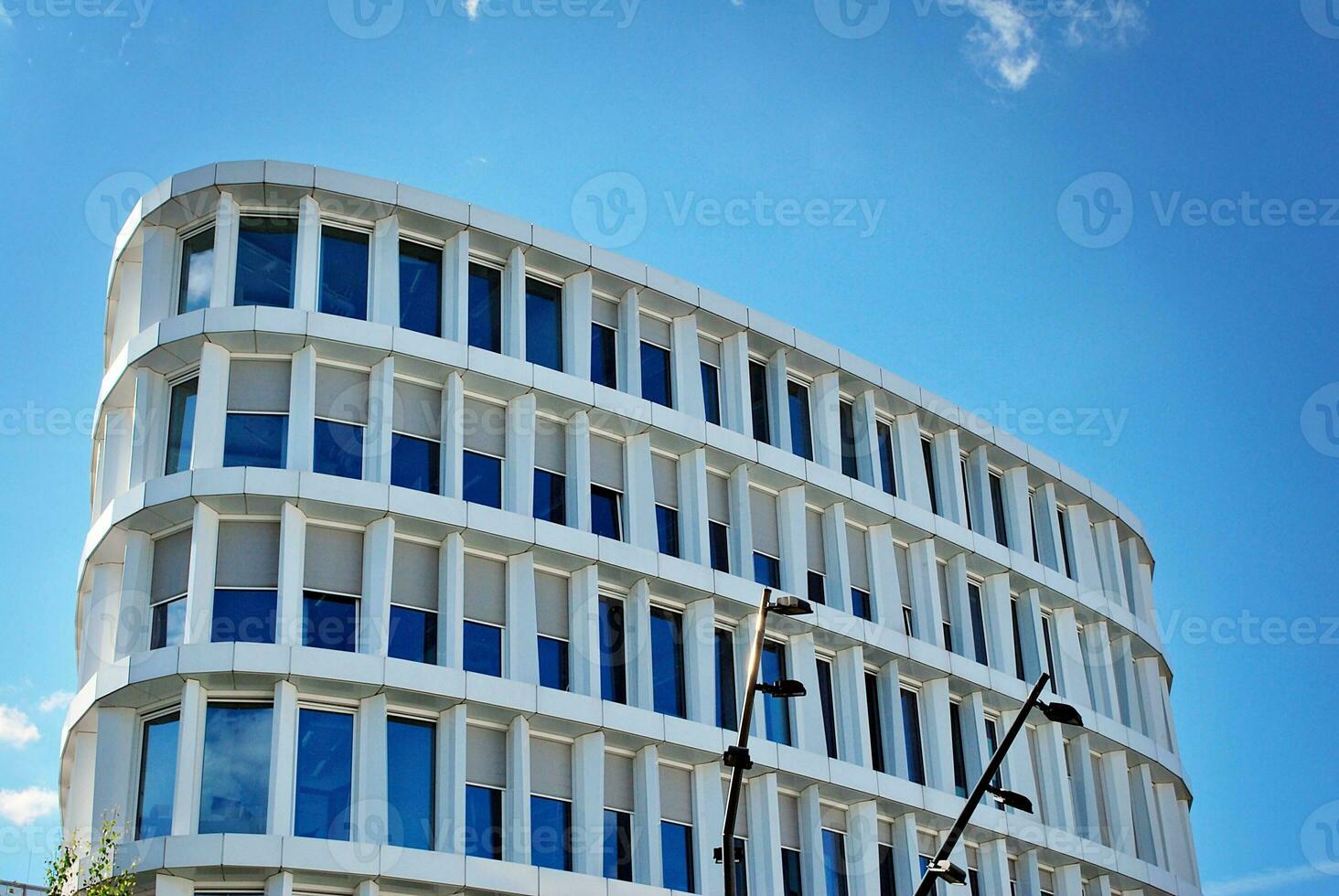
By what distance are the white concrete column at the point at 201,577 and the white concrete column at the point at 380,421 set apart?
291 cm

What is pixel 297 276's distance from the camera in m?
33.2

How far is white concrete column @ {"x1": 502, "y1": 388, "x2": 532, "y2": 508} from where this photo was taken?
33.6 metres

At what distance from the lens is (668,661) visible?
35000mm

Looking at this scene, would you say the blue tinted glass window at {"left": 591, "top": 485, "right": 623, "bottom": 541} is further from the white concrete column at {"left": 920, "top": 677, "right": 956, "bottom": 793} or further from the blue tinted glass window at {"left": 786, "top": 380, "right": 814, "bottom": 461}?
the white concrete column at {"left": 920, "top": 677, "right": 956, "bottom": 793}

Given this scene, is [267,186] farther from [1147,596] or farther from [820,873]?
[1147,596]

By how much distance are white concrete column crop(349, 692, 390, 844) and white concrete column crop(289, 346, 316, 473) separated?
4.45 metres

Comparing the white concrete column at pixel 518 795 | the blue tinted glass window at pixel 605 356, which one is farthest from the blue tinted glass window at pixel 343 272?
the white concrete column at pixel 518 795

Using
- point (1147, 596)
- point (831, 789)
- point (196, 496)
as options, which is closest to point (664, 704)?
point (831, 789)

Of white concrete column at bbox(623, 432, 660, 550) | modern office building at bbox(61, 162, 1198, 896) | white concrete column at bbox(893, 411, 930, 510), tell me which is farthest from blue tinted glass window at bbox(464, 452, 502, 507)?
white concrete column at bbox(893, 411, 930, 510)

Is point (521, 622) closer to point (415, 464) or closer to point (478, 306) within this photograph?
point (415, 464)

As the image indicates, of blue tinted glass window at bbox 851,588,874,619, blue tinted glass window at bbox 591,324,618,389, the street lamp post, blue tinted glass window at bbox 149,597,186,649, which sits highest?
blue tinted glass window at bbox 591,324,618,389

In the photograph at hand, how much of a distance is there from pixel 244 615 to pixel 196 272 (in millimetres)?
7147

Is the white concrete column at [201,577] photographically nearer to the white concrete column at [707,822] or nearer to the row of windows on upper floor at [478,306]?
the row of windows on upper floor at [478,306]

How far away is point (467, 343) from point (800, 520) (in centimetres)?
851
